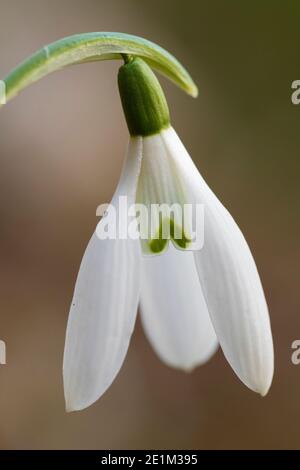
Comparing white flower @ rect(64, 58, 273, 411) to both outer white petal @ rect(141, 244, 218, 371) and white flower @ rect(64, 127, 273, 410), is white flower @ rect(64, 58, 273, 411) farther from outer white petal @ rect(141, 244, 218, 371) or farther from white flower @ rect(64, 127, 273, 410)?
outer white petal @ rect(141, 244, 218, 371)

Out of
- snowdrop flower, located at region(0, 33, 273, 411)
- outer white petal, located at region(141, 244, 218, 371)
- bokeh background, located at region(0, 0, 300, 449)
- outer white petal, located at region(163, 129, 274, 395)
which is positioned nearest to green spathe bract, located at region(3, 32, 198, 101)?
snowdrop flower, located at region(0, 33, 273, 411)

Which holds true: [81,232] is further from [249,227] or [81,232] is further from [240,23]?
[240,23]

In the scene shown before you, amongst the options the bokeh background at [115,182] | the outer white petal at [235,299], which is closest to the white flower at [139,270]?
the outer white petal at [235,299]

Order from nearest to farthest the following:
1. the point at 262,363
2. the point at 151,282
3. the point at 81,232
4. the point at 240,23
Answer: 1. the point at 262,363
2. the point at 151,282
3. the point at 81,232
4. the point at 240,23

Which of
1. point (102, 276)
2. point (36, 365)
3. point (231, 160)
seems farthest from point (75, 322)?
point (231, 160)

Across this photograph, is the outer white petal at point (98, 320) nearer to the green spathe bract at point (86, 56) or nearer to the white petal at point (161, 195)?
the white petal at point (161, 195)

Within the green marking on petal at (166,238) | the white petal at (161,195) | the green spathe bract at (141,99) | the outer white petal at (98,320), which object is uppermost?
the green spathe bract at (141,99)

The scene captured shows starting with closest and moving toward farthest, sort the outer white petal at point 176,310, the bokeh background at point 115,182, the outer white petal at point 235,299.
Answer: the outer white petal at point 235,299, the outer white petal at point 176,310, the bokeh background at point 115,182
